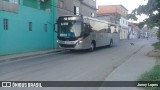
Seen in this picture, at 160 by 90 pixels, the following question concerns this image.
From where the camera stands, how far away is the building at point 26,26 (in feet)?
→ 71.7

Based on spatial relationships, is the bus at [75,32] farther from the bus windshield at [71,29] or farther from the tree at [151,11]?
the tree at [151,11]

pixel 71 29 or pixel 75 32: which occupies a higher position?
pixel 71 29

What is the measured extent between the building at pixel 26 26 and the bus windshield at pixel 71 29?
2988mm

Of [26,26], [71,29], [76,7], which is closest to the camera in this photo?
[71,29]

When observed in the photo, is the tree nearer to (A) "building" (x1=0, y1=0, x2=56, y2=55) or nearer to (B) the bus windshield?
(B) the bus windshield

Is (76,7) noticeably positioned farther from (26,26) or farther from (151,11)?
(151,11)

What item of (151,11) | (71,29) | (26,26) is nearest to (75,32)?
(71,29)

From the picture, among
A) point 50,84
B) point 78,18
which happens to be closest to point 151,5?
point 78,18

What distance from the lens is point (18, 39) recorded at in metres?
23.4

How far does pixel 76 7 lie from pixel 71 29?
14.5m

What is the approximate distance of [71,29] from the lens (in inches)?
950

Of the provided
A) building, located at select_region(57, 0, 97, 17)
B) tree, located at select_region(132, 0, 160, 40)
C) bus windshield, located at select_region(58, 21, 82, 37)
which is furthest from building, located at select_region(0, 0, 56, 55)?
tree, located at select_region(132, 0, 160, 40)

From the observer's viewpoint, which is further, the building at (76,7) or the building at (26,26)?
the building at (76,7)

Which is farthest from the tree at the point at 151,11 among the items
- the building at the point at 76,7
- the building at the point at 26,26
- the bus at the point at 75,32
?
the building at the point at 76,7
